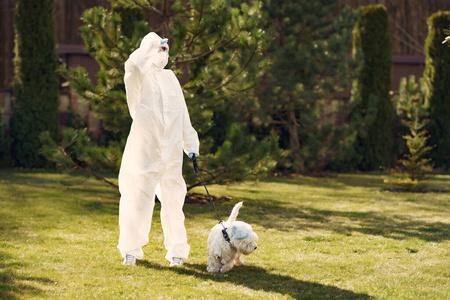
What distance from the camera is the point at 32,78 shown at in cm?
1109

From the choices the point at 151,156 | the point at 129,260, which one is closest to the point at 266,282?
the point at 129,260

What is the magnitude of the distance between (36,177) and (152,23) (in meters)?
5.35

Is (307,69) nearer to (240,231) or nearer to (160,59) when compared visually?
(160,59)

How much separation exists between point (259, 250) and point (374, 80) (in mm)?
8046

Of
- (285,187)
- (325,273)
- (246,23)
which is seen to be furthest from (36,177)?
(325,273)

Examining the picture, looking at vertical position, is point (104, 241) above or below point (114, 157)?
below

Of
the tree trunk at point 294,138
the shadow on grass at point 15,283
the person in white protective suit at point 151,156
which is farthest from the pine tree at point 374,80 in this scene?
the shadow on grass at point 15,283

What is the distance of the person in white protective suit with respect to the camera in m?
4.25

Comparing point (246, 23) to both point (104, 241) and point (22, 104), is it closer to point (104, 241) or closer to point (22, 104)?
point (104, 241)

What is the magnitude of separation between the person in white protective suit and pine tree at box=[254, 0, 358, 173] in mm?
6437

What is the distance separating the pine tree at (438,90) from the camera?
39.6 ft

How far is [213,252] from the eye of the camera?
158 inches

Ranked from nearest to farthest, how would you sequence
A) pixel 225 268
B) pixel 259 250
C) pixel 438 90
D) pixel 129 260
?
pixel 225 268, pixel 129 260, pixel 259 250, pixel 438 90

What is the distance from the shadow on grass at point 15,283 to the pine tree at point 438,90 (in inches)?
403
